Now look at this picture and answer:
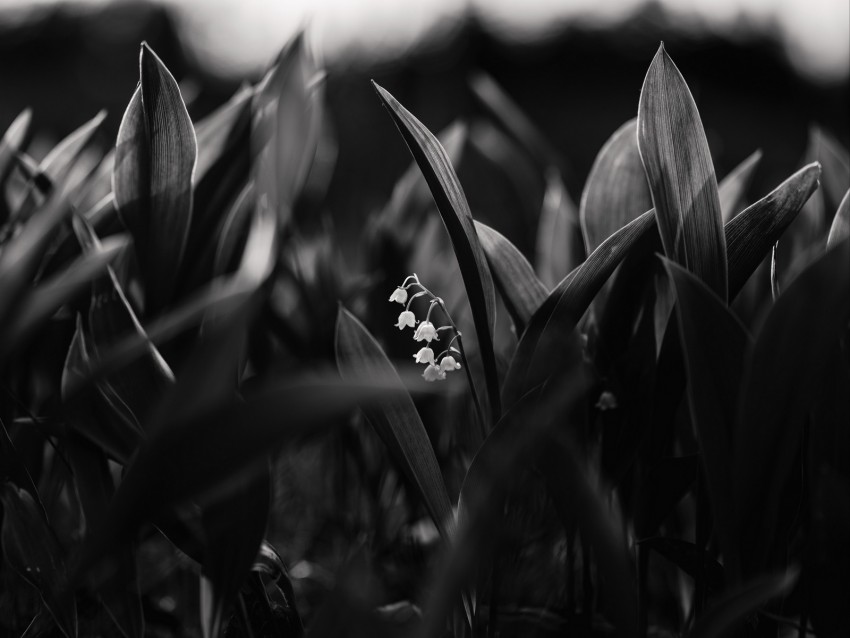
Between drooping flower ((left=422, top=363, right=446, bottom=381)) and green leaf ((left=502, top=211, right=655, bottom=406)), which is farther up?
green leaf ((left=502, top=211, right=655, bottom=406))

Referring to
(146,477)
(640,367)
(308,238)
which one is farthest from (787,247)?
(146,477)

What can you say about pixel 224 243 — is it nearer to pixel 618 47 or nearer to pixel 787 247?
pixel 787 247

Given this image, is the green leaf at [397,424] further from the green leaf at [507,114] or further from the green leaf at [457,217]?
the green leaf at [507,114]

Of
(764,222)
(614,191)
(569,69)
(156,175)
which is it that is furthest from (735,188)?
(569,69)

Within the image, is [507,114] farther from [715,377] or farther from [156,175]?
[715,377]

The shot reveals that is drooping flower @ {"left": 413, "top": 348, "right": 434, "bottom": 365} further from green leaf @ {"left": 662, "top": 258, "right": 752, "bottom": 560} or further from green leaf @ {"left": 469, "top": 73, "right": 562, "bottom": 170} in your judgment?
green leaf @ {"left": 469, "top": 73, "right": 562, "bottom": 170}

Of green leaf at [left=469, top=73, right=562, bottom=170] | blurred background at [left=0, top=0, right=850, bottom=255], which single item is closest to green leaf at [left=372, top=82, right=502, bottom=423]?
green leaf at [left=469, top=73, right=562, bottom=170]
